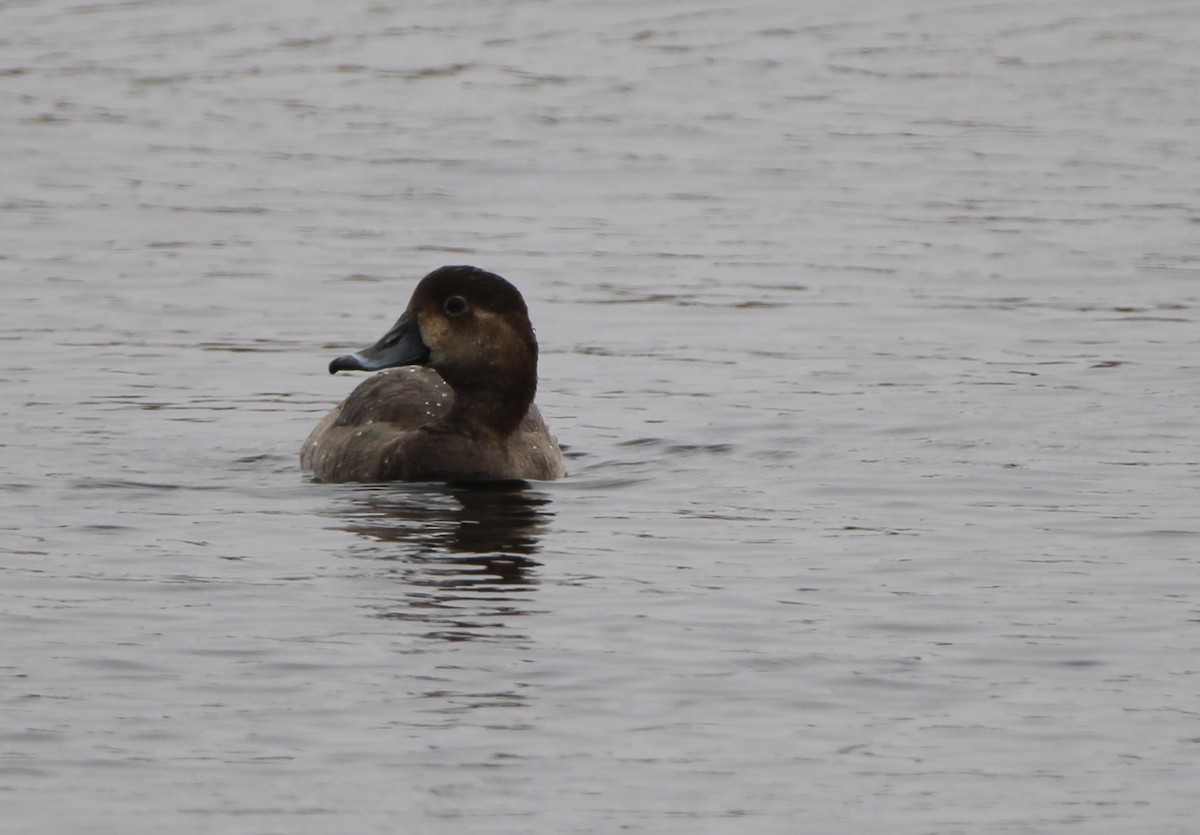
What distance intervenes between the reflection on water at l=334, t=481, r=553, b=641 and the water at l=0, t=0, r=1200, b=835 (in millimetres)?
40

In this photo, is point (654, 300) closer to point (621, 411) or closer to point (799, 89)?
point (621, 411)

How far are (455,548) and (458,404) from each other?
190 centimetres

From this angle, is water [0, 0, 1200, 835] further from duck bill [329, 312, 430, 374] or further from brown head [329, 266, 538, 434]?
duck bill [329, 312, 430, 374]

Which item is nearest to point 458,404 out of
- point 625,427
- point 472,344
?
point 472,344

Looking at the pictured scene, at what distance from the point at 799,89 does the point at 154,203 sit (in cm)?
730

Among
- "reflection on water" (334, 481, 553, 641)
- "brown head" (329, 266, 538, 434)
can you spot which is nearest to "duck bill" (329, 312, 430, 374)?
"brown head" (329, 266, 538, 434)

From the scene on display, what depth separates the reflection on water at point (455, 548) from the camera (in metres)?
9.00

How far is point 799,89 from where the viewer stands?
2377cm

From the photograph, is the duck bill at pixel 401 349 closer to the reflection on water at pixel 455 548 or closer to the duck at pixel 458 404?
the duck at pixel 458 404

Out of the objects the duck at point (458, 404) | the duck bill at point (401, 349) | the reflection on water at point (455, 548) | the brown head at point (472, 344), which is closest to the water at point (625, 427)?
the reflection on water at point (455, 548)

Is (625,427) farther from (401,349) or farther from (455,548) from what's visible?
(455,548)

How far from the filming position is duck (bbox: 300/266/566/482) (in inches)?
464

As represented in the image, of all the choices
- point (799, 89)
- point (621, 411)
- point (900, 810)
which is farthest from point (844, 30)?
point (900, 810)

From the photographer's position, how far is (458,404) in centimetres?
1207
